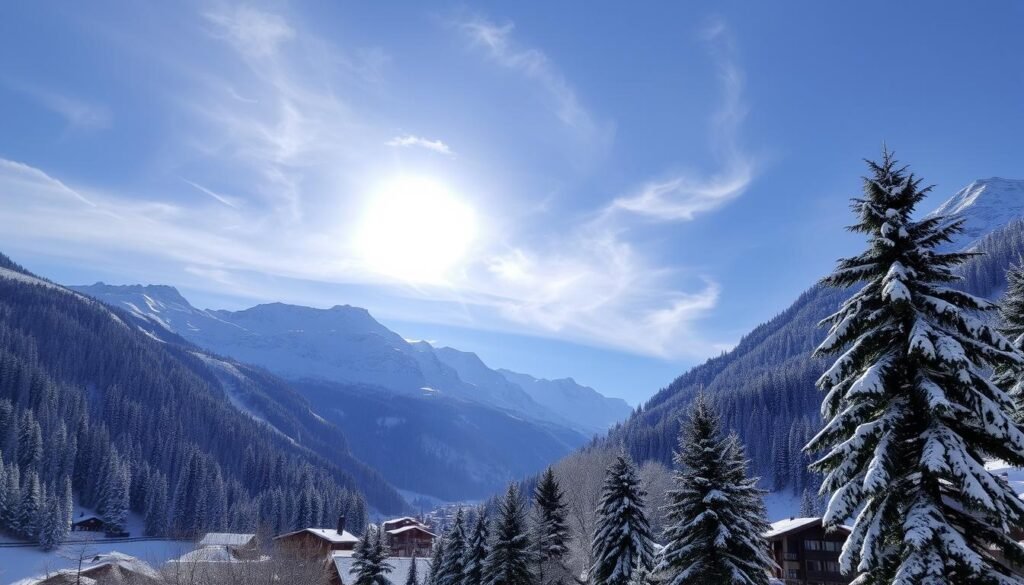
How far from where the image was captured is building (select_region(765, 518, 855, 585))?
69.5 meters

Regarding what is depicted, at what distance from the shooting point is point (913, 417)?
1405cm

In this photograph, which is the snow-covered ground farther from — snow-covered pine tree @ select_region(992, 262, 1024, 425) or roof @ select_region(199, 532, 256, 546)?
snow-covered pine tree @ select_region(992, 262, 1024, 425)

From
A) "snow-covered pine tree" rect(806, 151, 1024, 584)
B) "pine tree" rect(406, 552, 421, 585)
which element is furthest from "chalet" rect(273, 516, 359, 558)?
"snow-covered pine tree" rect(806, 151, 1024, 584)

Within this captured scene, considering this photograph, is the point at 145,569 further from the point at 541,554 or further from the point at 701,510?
the point at 701,510

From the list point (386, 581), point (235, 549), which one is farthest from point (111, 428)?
point (386, 581)

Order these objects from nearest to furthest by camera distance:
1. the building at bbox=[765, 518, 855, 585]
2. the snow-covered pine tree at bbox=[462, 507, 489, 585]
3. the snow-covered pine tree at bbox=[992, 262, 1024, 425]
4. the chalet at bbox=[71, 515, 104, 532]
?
the snow-covered pine tree at bbox=[992, 262, 1024, 425]
the snow-covered pine tree at bbox=[462, 507, 489, 585]
the building at bbox=[765, 518, 855, 585]
the chalet at bbox=[71, 515, 104, 532]

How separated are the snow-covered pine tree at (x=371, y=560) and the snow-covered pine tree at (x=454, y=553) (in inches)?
193

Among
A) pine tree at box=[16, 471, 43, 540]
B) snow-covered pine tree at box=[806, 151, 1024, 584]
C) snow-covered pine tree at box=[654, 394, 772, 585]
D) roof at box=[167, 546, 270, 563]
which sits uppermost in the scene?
snow-covered pine tree at box=[806, 151, 1024, 584]

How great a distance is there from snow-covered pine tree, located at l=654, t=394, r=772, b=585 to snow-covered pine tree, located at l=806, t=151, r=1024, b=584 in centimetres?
1118

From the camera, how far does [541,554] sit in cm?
4572

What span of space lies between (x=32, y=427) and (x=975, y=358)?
566 ft

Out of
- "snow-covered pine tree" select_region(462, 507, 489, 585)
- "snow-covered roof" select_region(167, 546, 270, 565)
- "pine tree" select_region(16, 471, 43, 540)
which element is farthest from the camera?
"pine tree" select_region(16, 471, 43, 540)

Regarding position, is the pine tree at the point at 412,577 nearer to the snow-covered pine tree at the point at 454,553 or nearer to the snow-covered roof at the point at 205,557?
the snow-covered pine tree at the point at 454,553

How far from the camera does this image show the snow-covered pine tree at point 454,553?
5462cm
